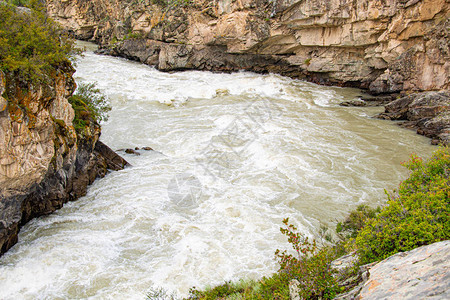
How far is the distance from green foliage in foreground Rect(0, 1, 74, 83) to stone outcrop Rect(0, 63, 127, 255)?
0.27 meters

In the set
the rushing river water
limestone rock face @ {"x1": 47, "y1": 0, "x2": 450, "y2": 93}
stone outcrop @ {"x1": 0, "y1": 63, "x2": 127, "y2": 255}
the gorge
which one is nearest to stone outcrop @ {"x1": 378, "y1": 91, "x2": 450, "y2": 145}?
the gorge

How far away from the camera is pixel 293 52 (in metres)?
29.6

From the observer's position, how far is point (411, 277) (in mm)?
2971

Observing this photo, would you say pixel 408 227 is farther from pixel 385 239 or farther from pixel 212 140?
pixel 212 140

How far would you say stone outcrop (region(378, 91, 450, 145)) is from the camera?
1578 centimetres

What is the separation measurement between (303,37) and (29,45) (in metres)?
24.0

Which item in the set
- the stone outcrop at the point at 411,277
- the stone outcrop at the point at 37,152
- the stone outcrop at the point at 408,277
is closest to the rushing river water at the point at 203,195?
the stone outcrop at the point at 37,152

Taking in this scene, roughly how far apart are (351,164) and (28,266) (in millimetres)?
12027

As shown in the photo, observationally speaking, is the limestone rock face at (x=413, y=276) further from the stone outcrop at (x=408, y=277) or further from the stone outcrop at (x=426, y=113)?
the stone outcrop at (x=426, y=113)

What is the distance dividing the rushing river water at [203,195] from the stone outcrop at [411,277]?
154 inches

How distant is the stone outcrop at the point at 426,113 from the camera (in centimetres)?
1578

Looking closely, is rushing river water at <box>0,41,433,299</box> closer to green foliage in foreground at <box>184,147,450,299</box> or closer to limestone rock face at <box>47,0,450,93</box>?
green foliage in foreground at <box>184,147,450,299</box>

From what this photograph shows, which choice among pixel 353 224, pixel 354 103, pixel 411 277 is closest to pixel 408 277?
pixel 411 277

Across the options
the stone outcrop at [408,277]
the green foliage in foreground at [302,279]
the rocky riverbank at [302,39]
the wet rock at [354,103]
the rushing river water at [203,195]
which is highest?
the rocky riverbank at [302,39]
